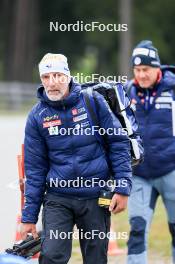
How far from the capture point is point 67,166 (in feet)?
20.0

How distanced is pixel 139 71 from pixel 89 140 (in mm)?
1747

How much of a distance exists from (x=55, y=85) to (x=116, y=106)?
0.59 meters

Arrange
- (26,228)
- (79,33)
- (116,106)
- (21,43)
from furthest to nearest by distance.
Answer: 1. (79,33)
2. (21,43)
3. (116,106)
4. (26,228)

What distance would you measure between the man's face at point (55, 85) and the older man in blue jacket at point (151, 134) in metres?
1.70

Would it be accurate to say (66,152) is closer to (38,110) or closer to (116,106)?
(38,110)

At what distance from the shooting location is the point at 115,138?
20.3ft

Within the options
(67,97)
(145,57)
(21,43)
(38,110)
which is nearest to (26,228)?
(38,110)

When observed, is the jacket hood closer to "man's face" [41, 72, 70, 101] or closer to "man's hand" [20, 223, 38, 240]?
"man's face" [41, 72, 70, 101]

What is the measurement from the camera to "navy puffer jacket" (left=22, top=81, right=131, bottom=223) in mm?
6086

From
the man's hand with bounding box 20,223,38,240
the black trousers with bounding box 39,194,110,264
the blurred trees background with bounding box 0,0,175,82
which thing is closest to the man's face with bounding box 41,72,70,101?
the black trousers with bounding box 39,194,110,264

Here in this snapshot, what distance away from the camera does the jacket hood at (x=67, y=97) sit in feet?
19.9

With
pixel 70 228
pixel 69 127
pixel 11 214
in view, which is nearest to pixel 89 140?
pixel 69 127

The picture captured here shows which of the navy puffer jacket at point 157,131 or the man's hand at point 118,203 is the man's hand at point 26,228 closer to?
the man's hand at point 118,203

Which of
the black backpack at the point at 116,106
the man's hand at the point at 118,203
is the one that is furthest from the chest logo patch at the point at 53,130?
the man's hand at the point at 118,203
